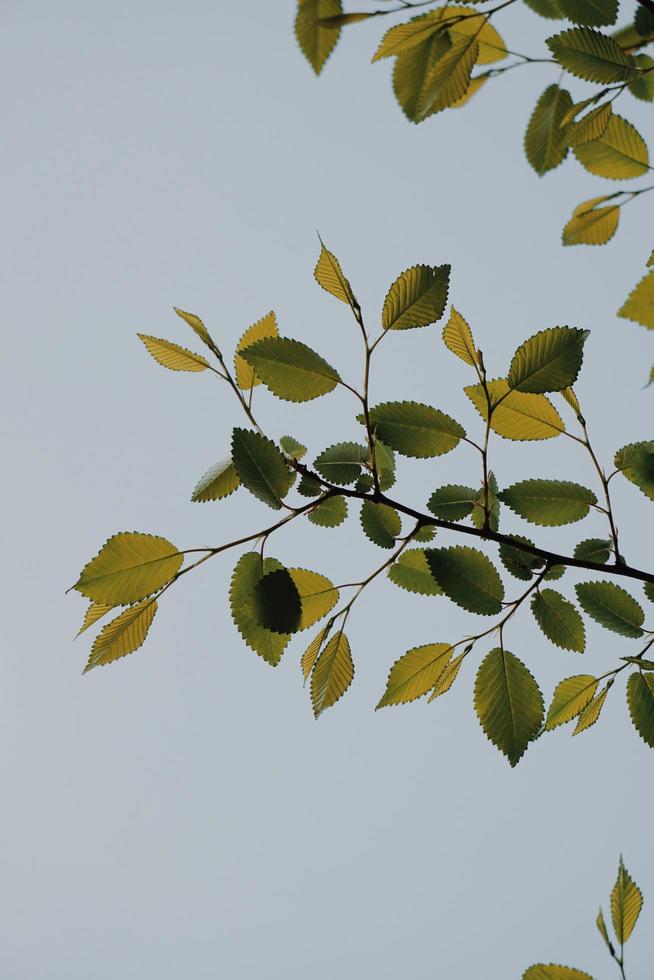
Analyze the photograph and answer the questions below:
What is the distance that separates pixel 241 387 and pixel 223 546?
0.59ft

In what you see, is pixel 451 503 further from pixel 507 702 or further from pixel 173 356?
pixel 173 356

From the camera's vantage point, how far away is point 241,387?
0.73 m

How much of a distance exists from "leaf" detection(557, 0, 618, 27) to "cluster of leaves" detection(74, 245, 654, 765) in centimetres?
28

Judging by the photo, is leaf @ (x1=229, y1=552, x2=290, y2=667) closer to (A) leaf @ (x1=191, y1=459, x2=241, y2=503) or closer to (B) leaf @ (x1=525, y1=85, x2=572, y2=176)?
(A) leaf @ (x1=191, y1=459, x2=241, y2=503)

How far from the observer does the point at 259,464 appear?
1.95 feet

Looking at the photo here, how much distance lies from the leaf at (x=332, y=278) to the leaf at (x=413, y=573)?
0.25 meters

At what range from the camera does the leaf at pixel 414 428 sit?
0.65 m

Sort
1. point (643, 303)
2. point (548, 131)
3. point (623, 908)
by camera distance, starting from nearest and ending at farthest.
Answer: point (643, 303)
point (623, 908)
point (548, 131)

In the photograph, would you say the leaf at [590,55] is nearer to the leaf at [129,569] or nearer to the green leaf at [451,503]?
the green leaf at [451,503]

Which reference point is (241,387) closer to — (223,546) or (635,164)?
(223,546)

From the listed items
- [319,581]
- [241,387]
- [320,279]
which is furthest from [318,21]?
[319,581]

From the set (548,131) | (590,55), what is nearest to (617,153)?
(548,131)

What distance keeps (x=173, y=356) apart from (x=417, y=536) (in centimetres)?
28

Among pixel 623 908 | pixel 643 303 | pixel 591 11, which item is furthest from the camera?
pixel 591 11
